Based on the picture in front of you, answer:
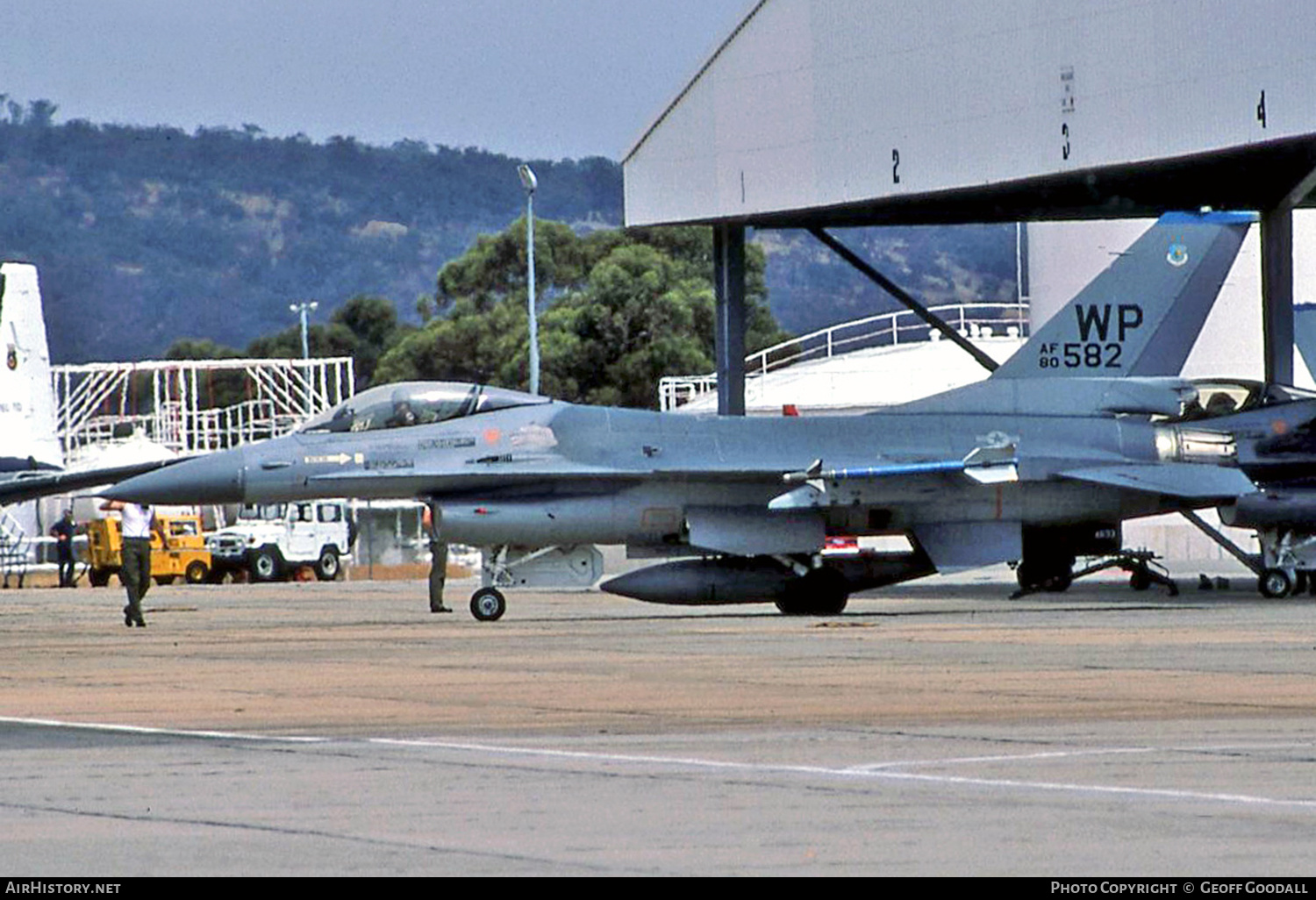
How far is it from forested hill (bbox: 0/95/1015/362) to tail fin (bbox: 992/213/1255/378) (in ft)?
351

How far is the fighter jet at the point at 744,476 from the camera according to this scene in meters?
21.8

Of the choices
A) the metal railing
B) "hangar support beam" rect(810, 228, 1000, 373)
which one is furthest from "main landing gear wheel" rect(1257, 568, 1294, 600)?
the metal railing

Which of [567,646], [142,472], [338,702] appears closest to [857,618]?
[567,646]

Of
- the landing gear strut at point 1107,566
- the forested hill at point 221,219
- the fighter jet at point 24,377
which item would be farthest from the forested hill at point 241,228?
the landing gear strut at point 1107,566

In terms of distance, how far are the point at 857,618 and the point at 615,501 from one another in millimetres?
2589

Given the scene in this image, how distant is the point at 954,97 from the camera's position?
2739 cm

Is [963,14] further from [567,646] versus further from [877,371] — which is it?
[877,371]

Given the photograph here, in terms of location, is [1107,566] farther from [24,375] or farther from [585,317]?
[585,317]

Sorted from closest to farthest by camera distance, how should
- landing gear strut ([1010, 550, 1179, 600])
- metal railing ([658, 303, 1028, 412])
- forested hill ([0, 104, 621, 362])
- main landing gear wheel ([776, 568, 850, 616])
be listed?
main landing gear wheel ([776, 568, 850, 616]) → landing gear strut ([1010, 550, 1179, 600]) → metal railing ([658, 303, 1028, 412]) → forested hill ([0, 104, 621, 362])

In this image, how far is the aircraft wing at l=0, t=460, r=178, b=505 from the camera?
2467cm

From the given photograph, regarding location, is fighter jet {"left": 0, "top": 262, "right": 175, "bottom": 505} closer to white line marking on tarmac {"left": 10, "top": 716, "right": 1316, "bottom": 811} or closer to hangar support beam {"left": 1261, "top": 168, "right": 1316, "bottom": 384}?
hangar support beam {"left": 1261, "top": 168, "right": 1316, "bottom": 384}

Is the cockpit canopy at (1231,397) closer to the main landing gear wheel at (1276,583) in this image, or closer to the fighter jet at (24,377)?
the main landing gear wheel at (1276,583)

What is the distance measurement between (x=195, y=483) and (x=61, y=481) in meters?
4.80

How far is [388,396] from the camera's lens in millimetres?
22250
